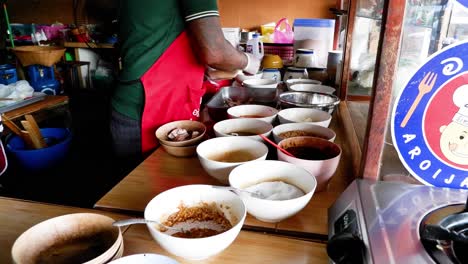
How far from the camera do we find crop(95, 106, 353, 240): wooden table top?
89 cm

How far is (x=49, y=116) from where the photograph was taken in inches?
118

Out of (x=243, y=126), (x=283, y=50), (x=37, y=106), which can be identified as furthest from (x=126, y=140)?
(x=283, y=50)

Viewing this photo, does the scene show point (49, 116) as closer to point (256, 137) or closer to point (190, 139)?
point (190, 139)

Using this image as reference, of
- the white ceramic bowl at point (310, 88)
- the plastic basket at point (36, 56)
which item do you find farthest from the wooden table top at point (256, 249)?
the plastic basket at point (36, 56)

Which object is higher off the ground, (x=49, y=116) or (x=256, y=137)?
(x=256, y=137)

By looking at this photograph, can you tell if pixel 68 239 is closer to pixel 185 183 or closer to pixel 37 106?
pixel 185 183

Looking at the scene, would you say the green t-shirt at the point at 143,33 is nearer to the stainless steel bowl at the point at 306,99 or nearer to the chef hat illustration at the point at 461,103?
the stainless steel bowl at the point at 306,99

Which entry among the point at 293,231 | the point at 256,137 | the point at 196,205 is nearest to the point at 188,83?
the point at 256,137

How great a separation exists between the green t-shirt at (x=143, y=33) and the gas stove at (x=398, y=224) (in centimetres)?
105

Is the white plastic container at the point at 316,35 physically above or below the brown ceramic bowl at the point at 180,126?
above

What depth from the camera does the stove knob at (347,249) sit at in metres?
0.62

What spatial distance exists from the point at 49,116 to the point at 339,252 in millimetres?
3040

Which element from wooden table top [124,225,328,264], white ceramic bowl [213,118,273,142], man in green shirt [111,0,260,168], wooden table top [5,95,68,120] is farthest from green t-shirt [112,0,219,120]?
wooden table top [5,95,68,120]

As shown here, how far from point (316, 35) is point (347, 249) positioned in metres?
2.43
